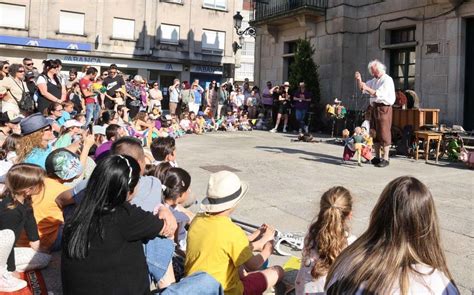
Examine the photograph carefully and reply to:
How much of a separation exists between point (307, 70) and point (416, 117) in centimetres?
650

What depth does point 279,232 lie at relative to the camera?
15.6 feet

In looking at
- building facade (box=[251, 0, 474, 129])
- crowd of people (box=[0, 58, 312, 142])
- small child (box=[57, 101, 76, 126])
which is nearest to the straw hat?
crowd of people (box=[0, 58, 312, 142])

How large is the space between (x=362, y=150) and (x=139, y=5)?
28.1 meters

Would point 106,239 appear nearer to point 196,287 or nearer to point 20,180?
point 196,287

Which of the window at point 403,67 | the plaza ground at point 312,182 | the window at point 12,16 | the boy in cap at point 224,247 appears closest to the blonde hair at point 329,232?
the boy in cap at point 224,247

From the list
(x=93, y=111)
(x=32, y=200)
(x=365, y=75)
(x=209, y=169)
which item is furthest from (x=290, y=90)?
(x=32, y=200)

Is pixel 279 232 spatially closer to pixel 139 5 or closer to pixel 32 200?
pixel 32 200

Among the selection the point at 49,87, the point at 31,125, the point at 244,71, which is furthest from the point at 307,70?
the point at 244,71

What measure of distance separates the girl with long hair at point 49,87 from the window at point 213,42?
27823mm

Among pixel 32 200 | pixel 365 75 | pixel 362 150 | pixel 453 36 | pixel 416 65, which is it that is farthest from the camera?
pixel 365 75

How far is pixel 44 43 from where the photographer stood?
30828mm

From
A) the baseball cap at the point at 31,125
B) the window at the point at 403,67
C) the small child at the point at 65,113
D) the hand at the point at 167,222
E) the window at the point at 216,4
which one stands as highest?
the window at the point at 216,4

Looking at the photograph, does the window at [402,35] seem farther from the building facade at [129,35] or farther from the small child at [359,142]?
the building facade at [129,35]

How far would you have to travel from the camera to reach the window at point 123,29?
33344 millimetres
